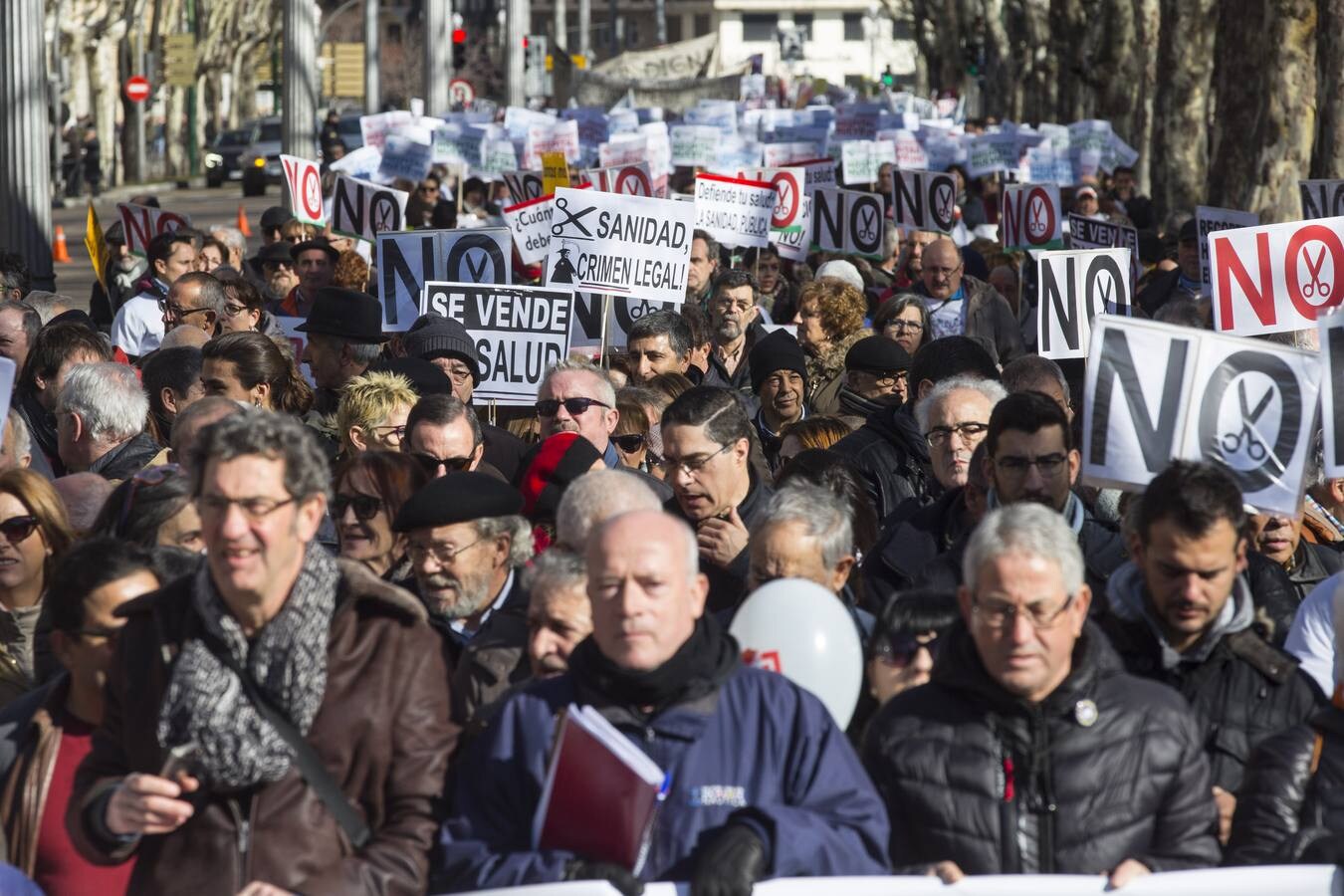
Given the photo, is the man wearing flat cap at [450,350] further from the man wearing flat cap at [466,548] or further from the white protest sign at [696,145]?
the white protest sign at [696,145]

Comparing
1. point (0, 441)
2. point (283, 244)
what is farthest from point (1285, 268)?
point (283, 244)

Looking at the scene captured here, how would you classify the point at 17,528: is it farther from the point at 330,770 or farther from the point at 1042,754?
the point at 1042,754

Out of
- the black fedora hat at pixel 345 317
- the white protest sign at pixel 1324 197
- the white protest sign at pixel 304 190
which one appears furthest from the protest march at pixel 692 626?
the white protest sign at pixel 304 190


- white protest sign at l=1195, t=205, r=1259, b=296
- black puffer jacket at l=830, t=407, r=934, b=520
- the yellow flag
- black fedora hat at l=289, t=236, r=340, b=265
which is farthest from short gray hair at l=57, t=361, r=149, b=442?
white protest sign at l=1195, t=205, r=1259, b=296

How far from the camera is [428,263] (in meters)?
11.9

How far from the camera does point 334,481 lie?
6668mm

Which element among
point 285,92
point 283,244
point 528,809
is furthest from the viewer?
point 285,92

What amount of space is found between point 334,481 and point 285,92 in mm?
16470

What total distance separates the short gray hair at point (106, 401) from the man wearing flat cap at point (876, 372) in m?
2.98

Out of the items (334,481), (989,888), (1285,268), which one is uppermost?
(1285,268)

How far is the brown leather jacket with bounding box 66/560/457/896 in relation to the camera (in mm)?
4141

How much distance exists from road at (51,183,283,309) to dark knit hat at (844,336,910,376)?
18.6 metres

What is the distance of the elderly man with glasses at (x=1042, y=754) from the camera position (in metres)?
4.35

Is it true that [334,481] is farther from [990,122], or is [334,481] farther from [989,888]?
[990,122]
